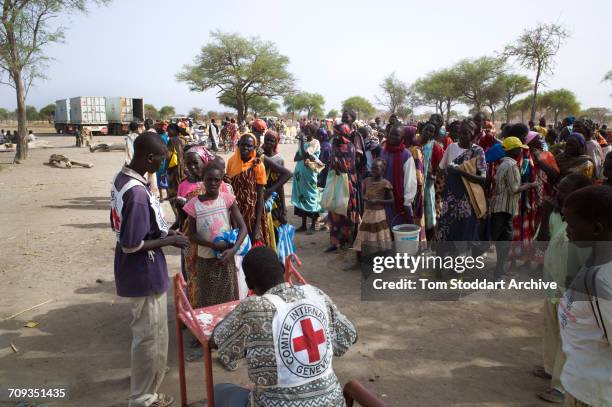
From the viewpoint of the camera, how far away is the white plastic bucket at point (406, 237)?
563 cm

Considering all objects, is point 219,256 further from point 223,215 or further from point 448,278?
point 448,278

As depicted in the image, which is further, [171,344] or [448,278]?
[448,278]

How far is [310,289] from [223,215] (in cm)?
185

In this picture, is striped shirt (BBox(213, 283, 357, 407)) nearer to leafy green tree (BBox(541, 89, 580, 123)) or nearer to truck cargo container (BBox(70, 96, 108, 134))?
truck cargo container (BBox(70, 96, 108, 134))

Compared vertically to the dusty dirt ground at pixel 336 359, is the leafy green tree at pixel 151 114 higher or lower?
higher

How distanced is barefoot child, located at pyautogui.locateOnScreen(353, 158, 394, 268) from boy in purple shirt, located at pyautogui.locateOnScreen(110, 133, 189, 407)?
3.11 meters

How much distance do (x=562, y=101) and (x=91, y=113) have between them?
4162 cm

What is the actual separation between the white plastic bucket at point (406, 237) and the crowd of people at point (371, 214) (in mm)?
113

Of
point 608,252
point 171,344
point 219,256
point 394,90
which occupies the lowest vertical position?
point 171,344

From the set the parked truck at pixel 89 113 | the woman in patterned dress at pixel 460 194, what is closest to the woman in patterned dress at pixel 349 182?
the woman in patterned dress at pixel 460 194

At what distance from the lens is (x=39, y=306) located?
5.03m

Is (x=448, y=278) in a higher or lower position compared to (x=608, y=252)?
lower

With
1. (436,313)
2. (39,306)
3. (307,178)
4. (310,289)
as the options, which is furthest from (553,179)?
(39,306)

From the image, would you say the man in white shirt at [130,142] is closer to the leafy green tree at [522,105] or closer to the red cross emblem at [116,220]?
the red cross emblem at [116,220]
